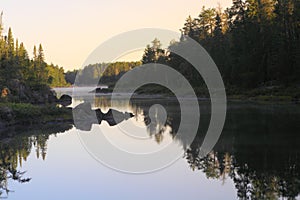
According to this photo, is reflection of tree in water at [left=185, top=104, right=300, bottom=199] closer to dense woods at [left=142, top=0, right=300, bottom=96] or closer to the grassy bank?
the grassy bank

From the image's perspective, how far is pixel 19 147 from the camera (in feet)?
76.6

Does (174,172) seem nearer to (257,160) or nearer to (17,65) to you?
(257,160)

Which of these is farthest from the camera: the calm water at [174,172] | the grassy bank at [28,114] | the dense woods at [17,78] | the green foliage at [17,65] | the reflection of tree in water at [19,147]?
the green foliage at [17,65]

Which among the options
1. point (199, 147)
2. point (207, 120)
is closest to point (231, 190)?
point (199, 147)

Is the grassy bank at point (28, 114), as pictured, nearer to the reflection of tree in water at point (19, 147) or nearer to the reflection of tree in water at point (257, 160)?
the reflection of tree in water at point (19, 147)

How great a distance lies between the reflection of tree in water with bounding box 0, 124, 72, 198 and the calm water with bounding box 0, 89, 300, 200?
1.5 inches

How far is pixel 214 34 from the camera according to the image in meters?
84.1

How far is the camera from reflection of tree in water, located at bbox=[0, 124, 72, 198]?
1617cm

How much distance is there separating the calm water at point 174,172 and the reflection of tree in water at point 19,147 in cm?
4

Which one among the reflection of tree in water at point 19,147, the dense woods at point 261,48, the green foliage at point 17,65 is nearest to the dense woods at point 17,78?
the green foliage at point 17,65

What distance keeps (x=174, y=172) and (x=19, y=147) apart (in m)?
11.2

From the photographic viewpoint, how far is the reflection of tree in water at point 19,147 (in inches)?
637

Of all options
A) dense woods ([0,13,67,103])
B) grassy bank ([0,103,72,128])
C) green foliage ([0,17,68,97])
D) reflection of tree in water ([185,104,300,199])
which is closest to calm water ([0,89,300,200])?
reflection of tree in water ([185,104,300,199])

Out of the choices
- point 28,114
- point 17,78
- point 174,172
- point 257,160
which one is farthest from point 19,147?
point 17,78
